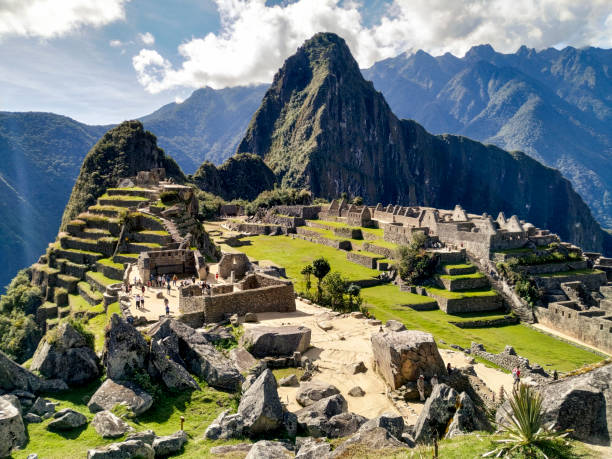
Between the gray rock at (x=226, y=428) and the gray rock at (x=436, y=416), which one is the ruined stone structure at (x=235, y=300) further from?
the gray rock at (x=436, y=416)

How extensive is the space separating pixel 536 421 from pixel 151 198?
43125 millimetres

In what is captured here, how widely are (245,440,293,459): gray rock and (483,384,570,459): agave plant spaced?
10.8 feet

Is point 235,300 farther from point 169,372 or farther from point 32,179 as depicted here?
point 32,179

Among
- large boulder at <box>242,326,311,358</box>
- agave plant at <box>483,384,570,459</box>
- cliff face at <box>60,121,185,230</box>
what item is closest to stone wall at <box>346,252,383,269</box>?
large boulder at <box>242,326,311,358</box>

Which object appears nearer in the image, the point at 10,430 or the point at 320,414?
the point at 10,430

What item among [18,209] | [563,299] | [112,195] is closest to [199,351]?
[563,299]

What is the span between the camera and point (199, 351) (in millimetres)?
11703

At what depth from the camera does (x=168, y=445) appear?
25.0 ft

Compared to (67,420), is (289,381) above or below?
below

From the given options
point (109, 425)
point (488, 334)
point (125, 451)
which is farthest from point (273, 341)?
point (488, 334)

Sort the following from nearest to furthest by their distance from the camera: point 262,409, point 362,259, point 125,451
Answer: point 125,451, point 262,409, point 362,259

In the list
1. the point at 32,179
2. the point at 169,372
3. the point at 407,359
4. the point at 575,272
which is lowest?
the point at 169,372

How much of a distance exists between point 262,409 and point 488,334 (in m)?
26.3

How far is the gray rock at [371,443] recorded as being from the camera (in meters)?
6.97
